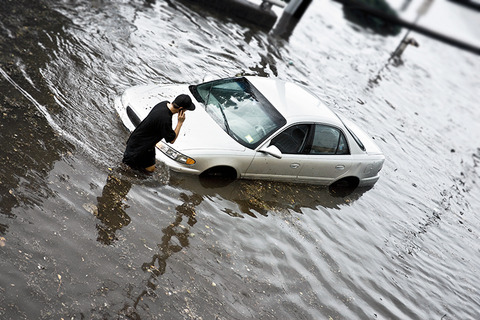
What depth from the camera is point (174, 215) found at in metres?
5.98

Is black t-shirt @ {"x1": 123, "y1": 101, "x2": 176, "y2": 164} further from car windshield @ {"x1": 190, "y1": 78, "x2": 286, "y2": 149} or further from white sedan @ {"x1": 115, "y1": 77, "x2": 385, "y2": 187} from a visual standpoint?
car windshield @ {"x1": 190, "y1": 78, "x2": 286, "y2": 149}

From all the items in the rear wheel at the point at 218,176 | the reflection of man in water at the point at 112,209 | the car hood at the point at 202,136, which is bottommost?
the reflection of man in water at the point at 112,209

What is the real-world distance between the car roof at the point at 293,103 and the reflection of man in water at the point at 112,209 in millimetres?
2793

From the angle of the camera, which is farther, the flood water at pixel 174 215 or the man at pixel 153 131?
the man at pixel 153 131

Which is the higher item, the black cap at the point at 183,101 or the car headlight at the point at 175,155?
the black cap at the point at 183,101

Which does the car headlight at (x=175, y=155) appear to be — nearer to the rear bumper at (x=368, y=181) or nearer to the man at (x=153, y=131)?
the man at (x=153, y=131)

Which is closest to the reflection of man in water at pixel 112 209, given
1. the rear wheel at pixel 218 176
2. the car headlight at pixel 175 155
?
the car headlight at pixel 175 155

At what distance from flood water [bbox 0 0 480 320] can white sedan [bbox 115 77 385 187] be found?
35cm

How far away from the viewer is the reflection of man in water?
517cm

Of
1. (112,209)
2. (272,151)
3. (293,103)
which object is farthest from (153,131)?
(293,103)

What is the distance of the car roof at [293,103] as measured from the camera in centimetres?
718

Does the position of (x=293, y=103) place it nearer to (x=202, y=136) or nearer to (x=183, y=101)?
(x=202, y=136)

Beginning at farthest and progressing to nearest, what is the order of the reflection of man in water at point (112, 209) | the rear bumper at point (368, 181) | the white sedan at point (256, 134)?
the rear bumper at point (368, 181) → the white sedan at point (256, 134) → the reflection of man in water at point (112, 209)

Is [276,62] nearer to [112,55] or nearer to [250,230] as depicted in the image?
[112,55]
